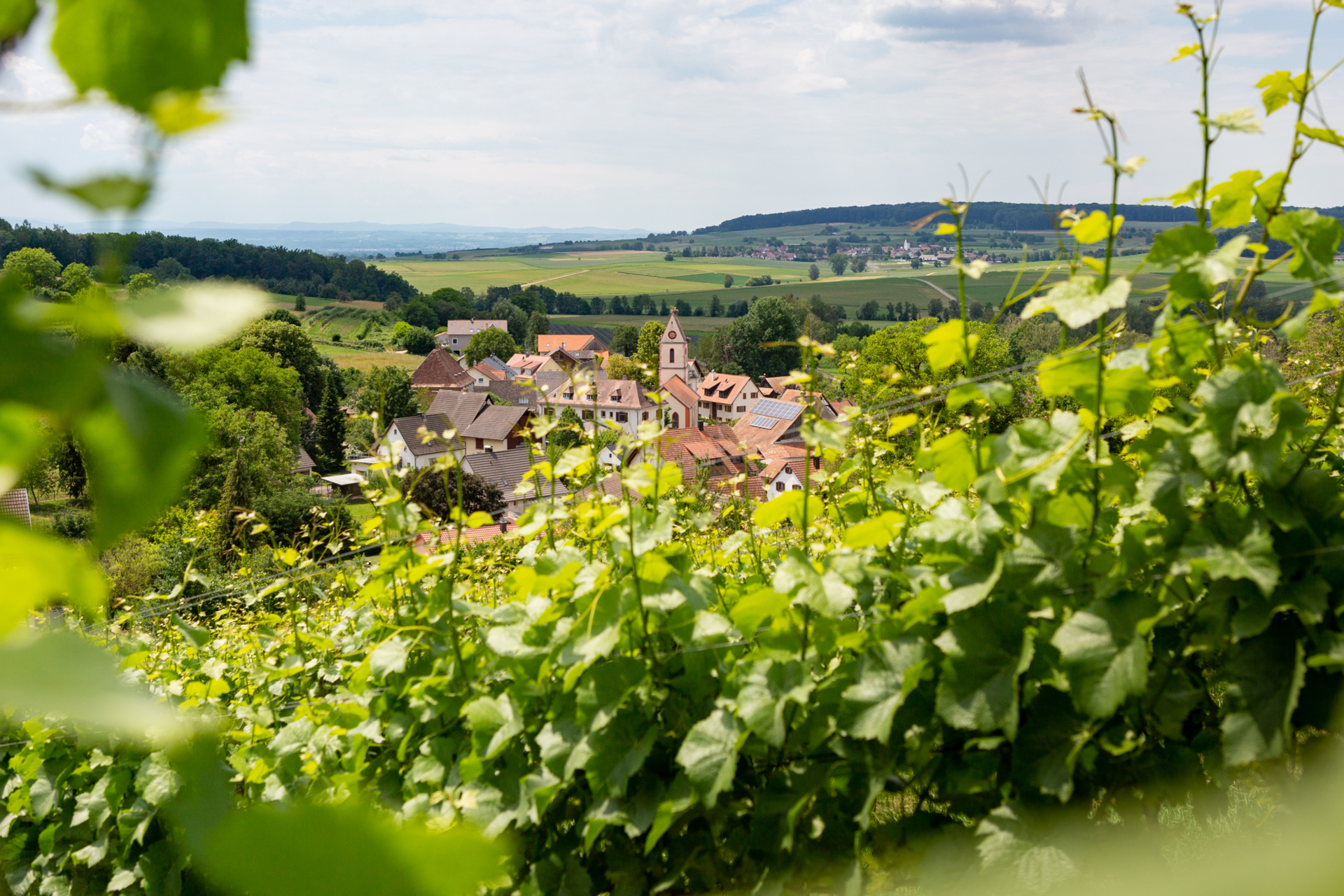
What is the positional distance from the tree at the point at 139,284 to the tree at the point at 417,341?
90.1 m

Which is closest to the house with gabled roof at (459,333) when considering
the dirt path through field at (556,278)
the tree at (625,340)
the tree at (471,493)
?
the tree at (625,340)

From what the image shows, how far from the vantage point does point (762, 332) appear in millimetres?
75875

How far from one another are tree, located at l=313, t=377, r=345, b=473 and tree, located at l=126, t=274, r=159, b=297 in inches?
2071

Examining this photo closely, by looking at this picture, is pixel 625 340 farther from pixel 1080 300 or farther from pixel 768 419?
pixel 1080 300

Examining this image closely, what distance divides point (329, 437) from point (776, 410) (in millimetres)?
26022

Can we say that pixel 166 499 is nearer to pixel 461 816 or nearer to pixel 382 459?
pixel 461 816

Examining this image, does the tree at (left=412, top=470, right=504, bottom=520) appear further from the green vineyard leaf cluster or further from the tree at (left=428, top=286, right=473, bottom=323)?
the tree at (left=428, top=286, right=473, bottom=323)

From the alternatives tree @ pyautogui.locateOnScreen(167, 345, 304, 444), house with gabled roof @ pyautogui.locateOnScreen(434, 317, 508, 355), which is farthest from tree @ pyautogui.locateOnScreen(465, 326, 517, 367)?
tree @ pyautogui.locateOnScreen(167, 345, 304, 444)

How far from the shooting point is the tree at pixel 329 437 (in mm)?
50062

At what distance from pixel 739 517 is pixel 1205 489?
6.72 ft

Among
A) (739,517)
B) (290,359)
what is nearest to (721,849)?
(739,517)

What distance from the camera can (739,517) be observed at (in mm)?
3332

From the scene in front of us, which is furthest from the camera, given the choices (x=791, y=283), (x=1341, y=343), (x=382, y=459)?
(x=791, y=283)

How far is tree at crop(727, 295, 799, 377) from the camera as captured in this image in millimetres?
77000
